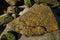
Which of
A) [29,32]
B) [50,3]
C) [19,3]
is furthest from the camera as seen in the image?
[19,3]

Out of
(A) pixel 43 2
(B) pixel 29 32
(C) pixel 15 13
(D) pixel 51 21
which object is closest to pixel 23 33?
(B) pixel 29 32

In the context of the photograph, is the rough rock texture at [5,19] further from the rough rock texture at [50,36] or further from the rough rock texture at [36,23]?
the rough rock texture at [50,36]

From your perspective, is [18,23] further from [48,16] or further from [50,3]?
[50,3]

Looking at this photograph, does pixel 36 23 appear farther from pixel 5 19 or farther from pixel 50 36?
pixel 5 19

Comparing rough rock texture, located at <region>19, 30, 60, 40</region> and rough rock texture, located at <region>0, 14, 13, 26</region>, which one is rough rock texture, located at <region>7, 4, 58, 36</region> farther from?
rough rock texture, located at <region>0, 14, 13, 26</region>

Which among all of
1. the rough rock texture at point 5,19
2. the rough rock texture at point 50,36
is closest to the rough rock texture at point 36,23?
the rough rock texture at point 50,36

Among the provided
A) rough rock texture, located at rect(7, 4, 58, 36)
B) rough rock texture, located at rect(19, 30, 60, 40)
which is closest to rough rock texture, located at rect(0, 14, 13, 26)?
rough rock texture, located at rect(7, 4, 58, 36)

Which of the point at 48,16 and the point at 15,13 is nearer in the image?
the point at 48,16

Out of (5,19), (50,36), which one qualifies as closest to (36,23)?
(50,36)
